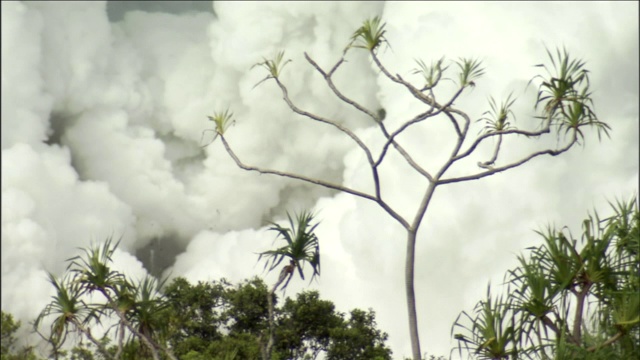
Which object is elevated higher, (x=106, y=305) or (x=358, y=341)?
(x=358, y=341)

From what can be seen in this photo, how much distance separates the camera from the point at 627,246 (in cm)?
934

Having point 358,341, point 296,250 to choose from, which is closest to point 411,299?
point 296,250

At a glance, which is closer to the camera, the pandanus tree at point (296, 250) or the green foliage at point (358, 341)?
the pandanus tree at point (296, 250)

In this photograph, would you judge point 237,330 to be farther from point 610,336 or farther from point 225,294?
point 610,336

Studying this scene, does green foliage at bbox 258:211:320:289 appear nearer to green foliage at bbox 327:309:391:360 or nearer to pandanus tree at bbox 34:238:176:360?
pandanus tree at bbox 34:238:176:360

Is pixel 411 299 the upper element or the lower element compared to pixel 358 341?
lower

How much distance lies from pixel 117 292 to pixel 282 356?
10558 millimetres

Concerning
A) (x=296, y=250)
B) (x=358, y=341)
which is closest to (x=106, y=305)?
(x=296, y=250)

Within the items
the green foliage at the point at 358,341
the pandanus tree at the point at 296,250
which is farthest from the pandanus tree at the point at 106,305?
the green foliage at the point at 358,341

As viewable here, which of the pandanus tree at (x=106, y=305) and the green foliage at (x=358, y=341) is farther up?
the green foliage at (x=358, y=341)

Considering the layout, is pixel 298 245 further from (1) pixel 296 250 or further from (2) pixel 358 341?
(2) pixel 358 341

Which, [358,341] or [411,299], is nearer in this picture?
[411,299]

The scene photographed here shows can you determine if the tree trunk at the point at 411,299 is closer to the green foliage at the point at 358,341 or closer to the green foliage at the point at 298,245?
the green foliage at the point at 298,245

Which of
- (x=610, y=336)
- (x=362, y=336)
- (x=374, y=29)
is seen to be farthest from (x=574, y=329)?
(x=362, y=336)
